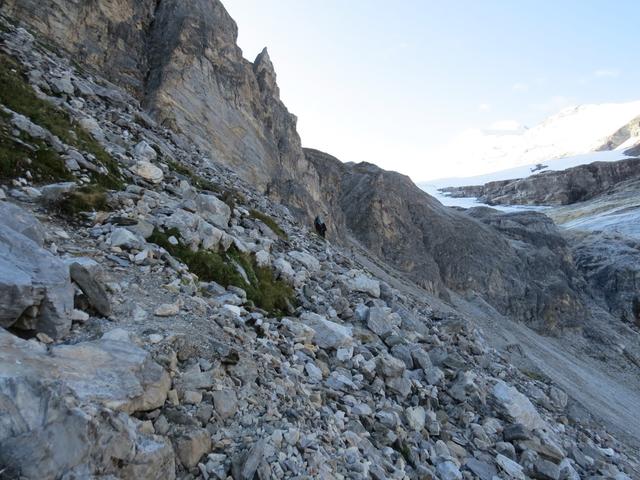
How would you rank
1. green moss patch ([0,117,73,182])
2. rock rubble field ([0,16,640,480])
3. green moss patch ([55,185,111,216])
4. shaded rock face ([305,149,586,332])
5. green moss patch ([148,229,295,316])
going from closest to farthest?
rock rubble field ([0,16,640,480])
green moss patch ([55,185,111,216])
green moss patch ([0,117,73,182])
green moss patch ([148,229,295,316])
shaded rock face ([305,149,586,332])

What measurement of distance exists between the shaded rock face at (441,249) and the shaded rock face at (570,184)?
3542 inches

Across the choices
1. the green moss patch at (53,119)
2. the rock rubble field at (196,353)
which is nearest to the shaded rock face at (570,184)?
the rock rubble field at (196,353)

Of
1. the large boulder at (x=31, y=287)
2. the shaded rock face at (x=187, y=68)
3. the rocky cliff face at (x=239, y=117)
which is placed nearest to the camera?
the large boulder at (x=31, y=287)

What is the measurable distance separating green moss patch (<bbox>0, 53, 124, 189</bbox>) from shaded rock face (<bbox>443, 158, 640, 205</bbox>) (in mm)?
183042

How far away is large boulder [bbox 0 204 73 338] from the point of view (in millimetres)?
5672

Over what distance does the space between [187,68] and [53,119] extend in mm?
29594

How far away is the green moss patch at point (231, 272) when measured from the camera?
11.1 meters

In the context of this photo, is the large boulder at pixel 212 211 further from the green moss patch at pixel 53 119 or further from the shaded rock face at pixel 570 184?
the shaded rock face at pixel 570 184

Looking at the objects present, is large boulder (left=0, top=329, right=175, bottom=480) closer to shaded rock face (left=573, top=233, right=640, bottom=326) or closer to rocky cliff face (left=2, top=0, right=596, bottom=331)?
rocky cliff face (left=2, top=0, right=596, bottom=331)

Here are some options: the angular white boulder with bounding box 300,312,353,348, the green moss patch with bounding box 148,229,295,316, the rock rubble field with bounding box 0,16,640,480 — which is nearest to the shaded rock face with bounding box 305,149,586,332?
the rock rubble field with bounding box 0,16,640,480

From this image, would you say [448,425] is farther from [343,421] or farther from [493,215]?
[493,215]

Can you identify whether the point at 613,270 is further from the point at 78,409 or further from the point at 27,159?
the point at 78,409

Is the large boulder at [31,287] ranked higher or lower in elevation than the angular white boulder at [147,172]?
lower

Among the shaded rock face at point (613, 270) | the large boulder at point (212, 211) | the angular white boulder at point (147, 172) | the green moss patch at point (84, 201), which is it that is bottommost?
the shaded rock face at point (613, 270)
